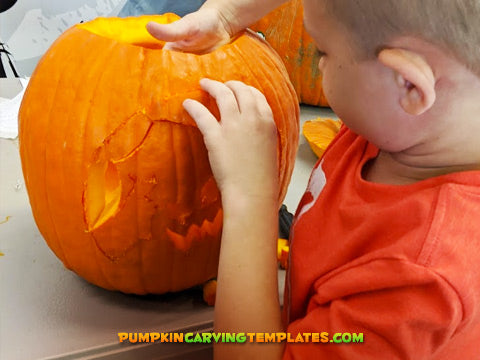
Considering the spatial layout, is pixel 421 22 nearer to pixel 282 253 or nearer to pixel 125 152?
pixel 125 152

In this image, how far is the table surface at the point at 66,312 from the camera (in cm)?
67

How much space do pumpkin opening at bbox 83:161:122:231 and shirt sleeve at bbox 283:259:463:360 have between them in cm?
29

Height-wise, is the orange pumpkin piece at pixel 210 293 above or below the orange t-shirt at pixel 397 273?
below

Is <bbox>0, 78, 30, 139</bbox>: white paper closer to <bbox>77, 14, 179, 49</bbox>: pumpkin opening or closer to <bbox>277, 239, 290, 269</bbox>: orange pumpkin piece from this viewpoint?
<bbox>77, 14, 179, 49</bbox>: pumpkin opening

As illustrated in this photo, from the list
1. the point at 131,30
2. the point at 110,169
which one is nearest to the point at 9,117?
the point at 131,30

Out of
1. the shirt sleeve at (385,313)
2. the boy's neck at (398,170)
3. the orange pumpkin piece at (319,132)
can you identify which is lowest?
the orange pumpkin piece at (319,132)

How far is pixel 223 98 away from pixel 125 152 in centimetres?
14

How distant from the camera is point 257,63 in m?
0.68

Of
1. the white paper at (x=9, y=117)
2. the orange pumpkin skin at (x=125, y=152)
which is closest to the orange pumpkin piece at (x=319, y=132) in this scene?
the orange pumpkin skin at (x=125, y=152)

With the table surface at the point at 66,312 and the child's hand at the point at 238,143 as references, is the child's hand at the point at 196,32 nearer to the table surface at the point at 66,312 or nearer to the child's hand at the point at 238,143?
the child's hand at the point at 238,143

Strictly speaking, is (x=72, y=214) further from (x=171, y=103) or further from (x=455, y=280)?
(x=455, y=280)

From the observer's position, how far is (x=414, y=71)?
0.42 m

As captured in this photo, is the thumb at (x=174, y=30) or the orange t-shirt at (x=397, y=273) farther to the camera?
the thumb at (x=174, y=30)

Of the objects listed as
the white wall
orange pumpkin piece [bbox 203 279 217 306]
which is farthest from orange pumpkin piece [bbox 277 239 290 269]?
the white wall
